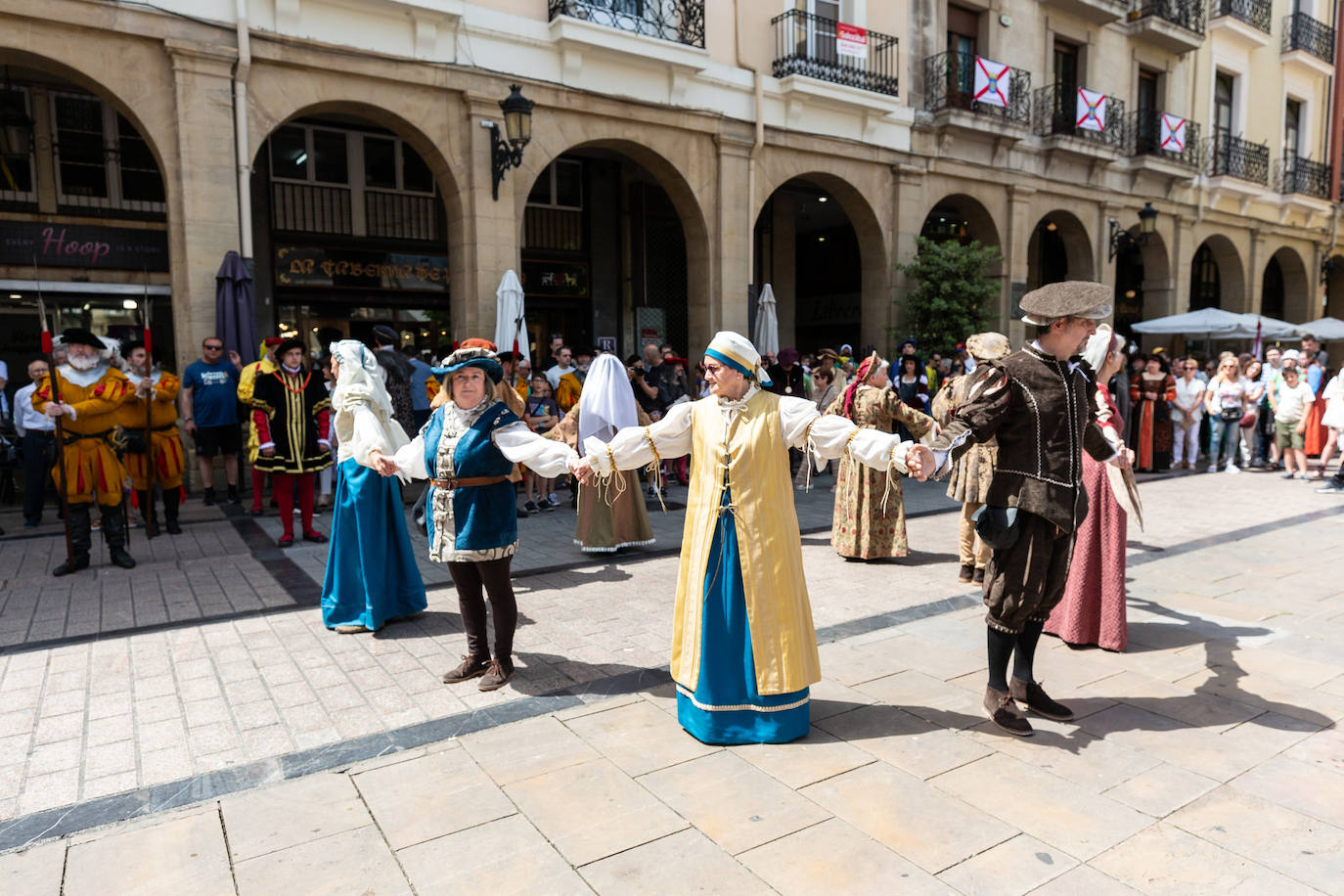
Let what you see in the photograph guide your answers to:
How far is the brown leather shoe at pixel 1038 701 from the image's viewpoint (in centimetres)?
404

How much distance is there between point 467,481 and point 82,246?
11.6m

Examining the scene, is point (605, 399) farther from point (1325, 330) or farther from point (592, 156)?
point (1325, 330)

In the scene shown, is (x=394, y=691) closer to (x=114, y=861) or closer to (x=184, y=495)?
(x=114, y=861)

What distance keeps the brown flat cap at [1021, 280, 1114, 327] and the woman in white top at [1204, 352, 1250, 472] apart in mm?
11987

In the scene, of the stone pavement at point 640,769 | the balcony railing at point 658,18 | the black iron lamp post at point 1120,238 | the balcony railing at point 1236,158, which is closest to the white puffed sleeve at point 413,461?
the stone pavement at point 640,769

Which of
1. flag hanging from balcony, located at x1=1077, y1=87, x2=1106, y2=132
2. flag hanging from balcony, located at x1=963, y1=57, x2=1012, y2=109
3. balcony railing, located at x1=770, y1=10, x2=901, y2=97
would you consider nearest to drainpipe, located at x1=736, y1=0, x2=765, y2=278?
balcony railing, located at x1=770, y1=10, x2=901, y2=97

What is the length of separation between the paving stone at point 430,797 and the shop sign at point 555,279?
1341 cm

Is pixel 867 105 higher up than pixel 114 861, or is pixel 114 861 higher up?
pixel 867 105

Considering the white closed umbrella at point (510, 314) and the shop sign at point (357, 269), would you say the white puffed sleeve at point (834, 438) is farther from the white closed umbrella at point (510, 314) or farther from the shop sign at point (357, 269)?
the shop sign at point (357, 269)

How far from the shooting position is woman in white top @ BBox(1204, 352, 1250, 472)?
13.6 meters

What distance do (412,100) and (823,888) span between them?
11257 mm

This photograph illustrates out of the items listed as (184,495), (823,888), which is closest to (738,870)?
(823,888)

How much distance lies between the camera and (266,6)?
10242 millimetres

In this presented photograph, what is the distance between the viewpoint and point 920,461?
3.46 metres
